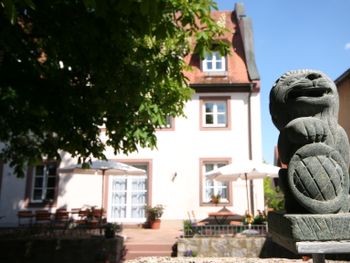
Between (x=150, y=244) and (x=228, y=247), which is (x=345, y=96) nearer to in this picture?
(x=228, y=247)

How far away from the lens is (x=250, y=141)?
17141 mm

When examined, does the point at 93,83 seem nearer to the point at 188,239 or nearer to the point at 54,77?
the point at 54,77

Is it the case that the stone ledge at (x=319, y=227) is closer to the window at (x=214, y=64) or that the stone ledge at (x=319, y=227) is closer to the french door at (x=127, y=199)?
the french door at (x=127, y=199)

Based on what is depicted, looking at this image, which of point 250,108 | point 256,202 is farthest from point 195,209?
point 250,108

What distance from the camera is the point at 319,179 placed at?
11.3 feet

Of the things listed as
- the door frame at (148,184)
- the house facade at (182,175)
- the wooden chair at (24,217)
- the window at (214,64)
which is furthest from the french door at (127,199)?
the window at (214,64)

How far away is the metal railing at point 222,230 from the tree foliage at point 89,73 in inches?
185

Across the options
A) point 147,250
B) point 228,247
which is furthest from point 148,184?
point 228,247

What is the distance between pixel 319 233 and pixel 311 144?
0.87 metres

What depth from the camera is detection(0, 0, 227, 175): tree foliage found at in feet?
18.2

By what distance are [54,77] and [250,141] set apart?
11.9 metres

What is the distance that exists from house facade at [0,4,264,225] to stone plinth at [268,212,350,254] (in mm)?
13633

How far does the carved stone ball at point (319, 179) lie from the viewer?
11.2 ft

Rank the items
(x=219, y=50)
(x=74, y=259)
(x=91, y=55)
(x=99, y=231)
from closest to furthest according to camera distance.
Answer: (x=219, y=50)
(x=91, y=55)
(x=74, y=259)
(x=99, y=231)
